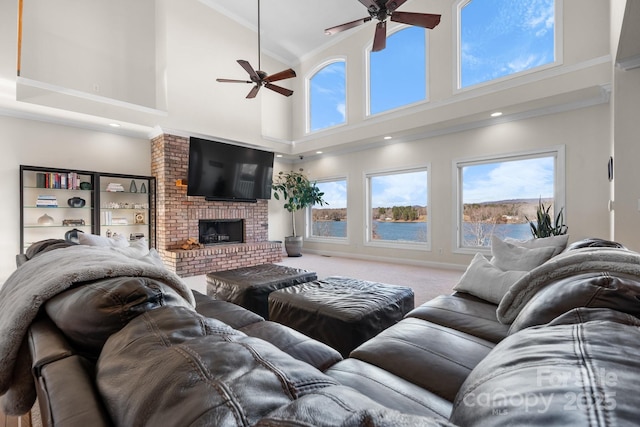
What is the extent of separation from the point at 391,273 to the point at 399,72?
4105mm

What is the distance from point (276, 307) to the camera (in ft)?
7.63

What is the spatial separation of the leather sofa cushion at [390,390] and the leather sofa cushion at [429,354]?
0.04m

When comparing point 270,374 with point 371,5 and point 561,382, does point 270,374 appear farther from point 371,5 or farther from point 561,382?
point 371,5

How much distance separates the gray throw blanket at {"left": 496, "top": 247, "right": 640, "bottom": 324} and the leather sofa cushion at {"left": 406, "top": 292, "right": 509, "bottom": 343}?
10cm

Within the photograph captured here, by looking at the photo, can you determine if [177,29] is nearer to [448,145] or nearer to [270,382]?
[448,145]

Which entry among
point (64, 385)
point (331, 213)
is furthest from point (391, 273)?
point (64, 385)

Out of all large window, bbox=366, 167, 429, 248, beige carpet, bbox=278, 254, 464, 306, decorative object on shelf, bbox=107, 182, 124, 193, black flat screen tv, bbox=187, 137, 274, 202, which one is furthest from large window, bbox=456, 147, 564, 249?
decorative object on shelf, bbox=107, 182, 124, 193

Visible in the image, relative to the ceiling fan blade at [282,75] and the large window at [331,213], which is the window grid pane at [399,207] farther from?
the ceiling fan blade at [282,75]

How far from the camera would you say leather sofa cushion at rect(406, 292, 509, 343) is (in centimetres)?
153

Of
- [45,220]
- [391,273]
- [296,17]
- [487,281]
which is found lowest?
[391,273]

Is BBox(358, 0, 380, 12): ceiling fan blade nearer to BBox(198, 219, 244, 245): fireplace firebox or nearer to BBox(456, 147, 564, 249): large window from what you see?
BBox(456, 147, 564, 249): large window

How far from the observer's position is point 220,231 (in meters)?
6.64

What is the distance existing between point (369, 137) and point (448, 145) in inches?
62.1

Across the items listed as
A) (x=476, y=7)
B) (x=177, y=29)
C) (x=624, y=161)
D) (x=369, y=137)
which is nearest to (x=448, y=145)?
(x=369, y=137)
